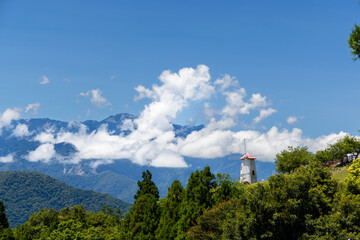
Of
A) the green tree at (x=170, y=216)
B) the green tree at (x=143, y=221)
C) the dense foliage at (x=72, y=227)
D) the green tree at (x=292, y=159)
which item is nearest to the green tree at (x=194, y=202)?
the green tree at (x=170, y=216)

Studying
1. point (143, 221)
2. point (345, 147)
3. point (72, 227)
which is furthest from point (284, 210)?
point (345, 147)

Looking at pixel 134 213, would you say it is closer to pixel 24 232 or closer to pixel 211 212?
pixel 211 212

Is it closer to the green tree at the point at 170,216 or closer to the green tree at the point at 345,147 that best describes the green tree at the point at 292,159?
the green tree at the point at 345,147

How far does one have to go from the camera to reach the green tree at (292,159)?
75.3 m

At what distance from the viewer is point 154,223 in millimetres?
46094

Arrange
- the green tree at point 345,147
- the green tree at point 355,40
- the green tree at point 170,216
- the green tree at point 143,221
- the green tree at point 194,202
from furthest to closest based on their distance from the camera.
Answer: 1. the green tree at point 345,147
2. the green tree at point 143,221
3. the green tree at point 170,216
4. the green tree at point 194,202
5. the green tree at point 355,40

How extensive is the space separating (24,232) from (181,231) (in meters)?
43.4

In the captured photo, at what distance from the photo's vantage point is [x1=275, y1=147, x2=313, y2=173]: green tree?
75312 mm

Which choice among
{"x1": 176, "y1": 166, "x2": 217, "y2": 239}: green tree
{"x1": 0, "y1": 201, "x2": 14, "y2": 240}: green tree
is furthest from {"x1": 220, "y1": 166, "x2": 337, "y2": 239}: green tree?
{"x1": 0, "y1": 201, "x2": 14, "y2": 240}: green tree

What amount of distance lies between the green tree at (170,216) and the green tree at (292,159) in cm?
3736

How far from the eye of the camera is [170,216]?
4397 centimetres

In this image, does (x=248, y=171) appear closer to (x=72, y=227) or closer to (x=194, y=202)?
(x=72, y=227)

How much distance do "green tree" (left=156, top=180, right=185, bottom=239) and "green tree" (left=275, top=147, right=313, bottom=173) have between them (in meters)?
37.4

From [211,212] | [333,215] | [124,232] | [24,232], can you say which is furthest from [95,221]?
[333,215]
